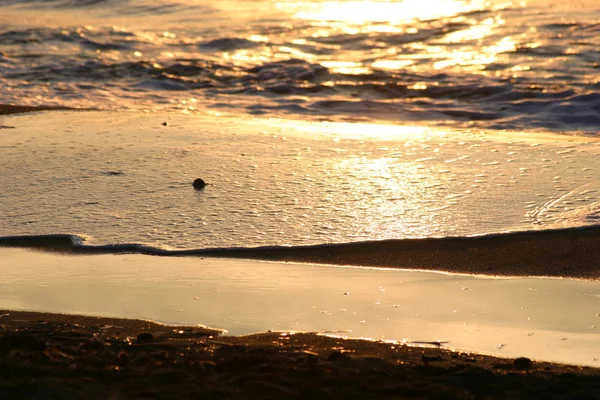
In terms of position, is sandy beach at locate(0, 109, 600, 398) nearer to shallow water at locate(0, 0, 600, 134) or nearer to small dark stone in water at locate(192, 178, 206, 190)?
small dark stone in water at locate(192, 178, 206, 190)

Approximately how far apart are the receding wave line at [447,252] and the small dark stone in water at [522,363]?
4.18ft

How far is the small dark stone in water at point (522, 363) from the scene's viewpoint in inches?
Answer: 117

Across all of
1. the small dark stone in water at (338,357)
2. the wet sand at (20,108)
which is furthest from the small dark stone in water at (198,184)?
the wet sand at (20,108)

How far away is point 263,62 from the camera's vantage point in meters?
12.2

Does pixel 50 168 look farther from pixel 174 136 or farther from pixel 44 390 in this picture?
pixel 44 390

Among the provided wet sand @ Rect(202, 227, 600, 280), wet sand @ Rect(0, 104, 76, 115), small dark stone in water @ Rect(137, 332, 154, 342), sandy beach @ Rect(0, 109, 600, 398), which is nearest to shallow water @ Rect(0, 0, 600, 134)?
wet sand @ Rect(0, 104, 76, 115)

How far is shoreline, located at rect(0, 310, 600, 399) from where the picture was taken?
9.07ft

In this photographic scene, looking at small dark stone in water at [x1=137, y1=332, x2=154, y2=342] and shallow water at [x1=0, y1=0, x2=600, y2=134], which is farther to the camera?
shallow water at [x1=0, y1=0, x2=600, y2=134]

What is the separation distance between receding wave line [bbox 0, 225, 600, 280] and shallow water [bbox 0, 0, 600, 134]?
3.95 m

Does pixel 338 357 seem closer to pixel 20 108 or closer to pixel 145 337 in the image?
pixel 145 337

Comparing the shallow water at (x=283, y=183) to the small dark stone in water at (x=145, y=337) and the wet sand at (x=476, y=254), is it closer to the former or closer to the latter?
the wet sand at (x=476, y=254)

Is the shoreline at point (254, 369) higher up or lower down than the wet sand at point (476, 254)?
higher up

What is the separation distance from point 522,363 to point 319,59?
9.83 m

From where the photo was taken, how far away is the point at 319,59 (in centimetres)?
1246
